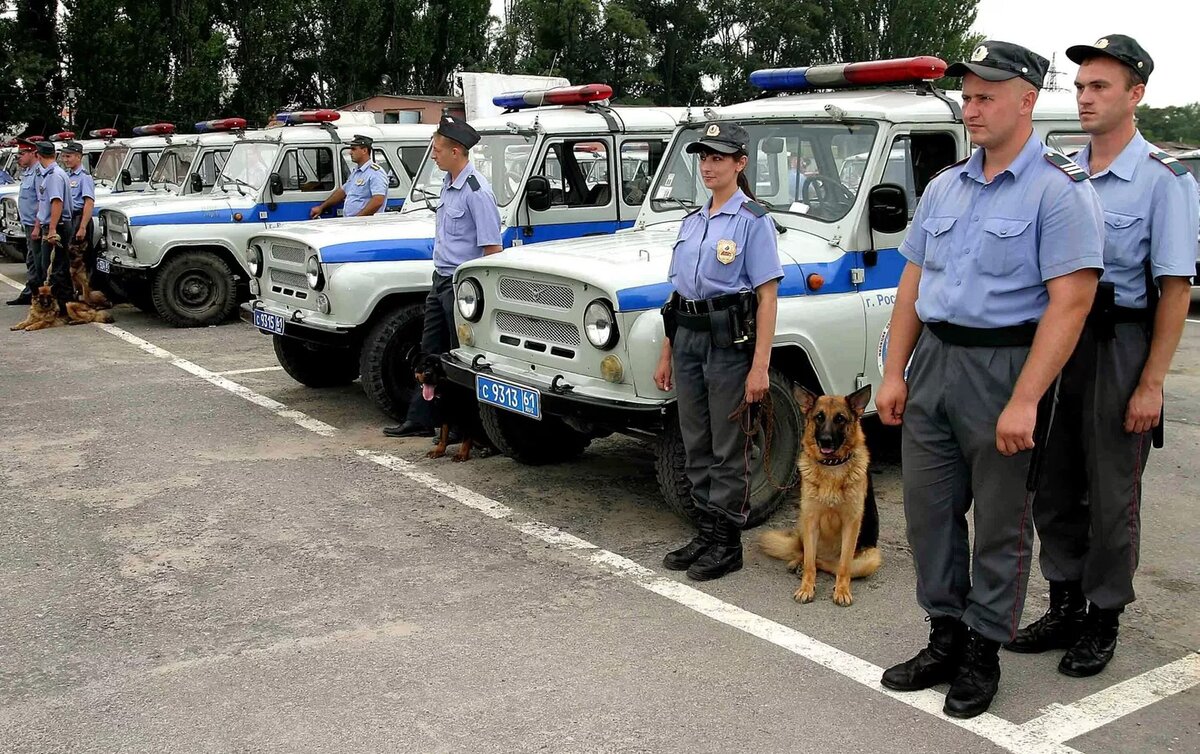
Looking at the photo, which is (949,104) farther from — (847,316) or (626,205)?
(626,205)

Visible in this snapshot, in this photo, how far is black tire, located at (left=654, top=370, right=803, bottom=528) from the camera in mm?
5320

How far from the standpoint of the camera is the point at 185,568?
509 cm

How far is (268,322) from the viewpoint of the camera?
803 cm

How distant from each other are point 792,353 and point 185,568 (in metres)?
2.86

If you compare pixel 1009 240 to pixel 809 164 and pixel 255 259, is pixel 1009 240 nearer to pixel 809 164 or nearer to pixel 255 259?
pixel 809 164

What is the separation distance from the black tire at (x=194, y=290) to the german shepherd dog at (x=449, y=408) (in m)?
6.12

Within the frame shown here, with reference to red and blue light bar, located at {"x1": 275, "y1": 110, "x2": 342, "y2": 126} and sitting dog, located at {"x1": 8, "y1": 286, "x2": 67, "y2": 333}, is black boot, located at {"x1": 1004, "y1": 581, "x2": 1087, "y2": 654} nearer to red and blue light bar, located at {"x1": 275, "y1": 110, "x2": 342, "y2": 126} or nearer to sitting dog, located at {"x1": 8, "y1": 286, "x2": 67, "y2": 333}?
red and blue light bar, located at {"x1": 275, "y1": 110, "x2": 342, "y2": 126}

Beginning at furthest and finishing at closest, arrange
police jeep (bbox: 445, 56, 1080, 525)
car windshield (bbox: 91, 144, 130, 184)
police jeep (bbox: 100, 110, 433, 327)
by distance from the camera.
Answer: car windshield (bbox: 91, 144, 130, 184) < police jeep (bbox: 100, 110, 433, 327) < police jeep (bbox: 445, 56, 1080, 525)

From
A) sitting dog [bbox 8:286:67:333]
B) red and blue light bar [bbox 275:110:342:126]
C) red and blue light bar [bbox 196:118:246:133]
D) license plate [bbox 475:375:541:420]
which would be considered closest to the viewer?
license plate [bbox 475:375:541:420]

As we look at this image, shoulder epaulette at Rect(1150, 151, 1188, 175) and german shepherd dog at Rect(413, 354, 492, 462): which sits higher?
shoulder epaulette at Rect(1150, 151, 1188, 175)

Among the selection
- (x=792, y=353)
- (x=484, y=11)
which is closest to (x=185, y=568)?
(x=792, y=353)

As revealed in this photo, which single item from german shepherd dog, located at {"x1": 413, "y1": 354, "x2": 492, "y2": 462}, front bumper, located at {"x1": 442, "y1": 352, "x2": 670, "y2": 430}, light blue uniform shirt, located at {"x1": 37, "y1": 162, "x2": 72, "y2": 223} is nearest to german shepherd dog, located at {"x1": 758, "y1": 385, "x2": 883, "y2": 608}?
front bumper, located at {"x1": 442, "y1": 352, "x2": 670, "y2": 430}

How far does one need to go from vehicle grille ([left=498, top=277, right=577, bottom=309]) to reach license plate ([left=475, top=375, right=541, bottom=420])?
424 mm

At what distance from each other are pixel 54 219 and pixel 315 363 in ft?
17.0
